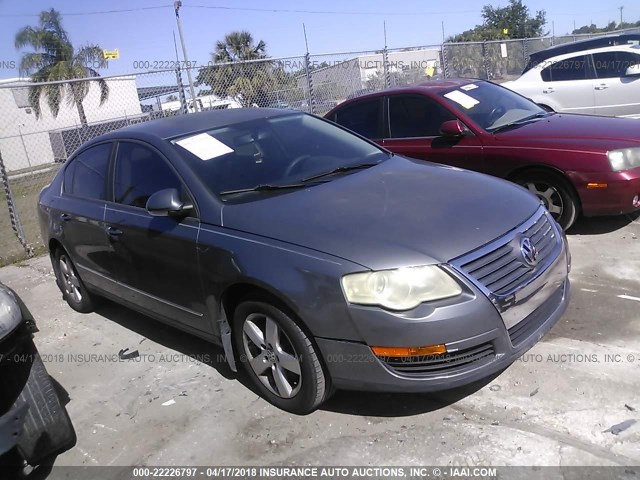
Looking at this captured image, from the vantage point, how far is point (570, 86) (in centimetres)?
957

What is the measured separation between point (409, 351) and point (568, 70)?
28.6ft

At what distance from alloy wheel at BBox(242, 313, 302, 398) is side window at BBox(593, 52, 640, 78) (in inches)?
341

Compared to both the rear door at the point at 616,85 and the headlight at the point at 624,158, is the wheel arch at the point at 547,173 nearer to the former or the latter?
the headlight at the point at 624,158

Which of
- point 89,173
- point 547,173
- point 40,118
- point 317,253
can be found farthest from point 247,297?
point 40,118

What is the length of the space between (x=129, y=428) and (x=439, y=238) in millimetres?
2157

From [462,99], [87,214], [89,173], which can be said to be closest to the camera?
[87,214]

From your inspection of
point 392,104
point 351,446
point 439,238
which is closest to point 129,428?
point 351,446

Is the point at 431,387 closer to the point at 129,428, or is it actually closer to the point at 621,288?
the point at 129,428

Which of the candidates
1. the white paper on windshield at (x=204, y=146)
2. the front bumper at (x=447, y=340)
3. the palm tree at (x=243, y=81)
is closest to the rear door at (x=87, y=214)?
the white paper on windshield at (x=204, y=146)

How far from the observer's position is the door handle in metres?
A: 4.00

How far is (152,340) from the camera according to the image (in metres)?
4.50

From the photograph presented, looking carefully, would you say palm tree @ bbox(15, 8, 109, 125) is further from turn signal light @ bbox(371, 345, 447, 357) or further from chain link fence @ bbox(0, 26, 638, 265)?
turn signal light @ bbox(371, 345, 447, 357)

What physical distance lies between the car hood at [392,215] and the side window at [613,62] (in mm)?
7193

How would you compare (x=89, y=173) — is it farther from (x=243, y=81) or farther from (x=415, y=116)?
(x=243, y=81)
